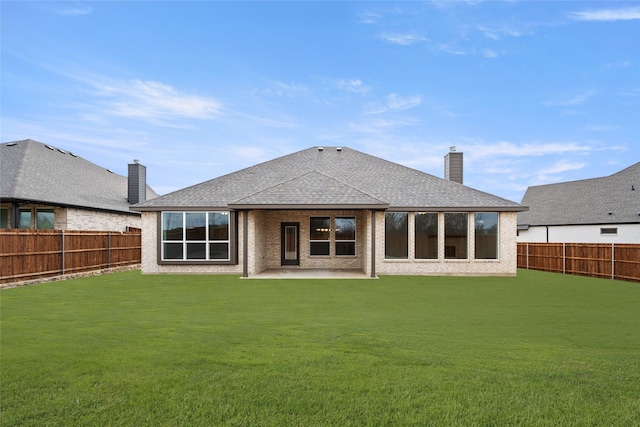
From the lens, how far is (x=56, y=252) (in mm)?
14398

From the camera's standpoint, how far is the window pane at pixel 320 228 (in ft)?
60.4

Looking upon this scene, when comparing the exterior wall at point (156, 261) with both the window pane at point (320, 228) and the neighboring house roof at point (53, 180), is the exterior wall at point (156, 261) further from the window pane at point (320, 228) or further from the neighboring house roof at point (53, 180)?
the neighboring house roof at point (53, 180)

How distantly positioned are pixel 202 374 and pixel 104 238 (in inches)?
617

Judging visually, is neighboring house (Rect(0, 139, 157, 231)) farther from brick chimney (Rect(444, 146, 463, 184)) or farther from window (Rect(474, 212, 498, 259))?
window (Rect(474, 212, 498, 259))

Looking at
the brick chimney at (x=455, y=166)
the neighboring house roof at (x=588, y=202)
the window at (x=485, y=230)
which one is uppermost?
the brick chimney at (x=455, y=166)

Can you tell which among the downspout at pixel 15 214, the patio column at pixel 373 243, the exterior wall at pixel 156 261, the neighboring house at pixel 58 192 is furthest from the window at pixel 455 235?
the downspout at pixel 15 214

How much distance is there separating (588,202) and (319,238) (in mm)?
21822

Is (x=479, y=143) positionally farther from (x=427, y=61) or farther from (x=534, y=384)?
(x=534, y=384)

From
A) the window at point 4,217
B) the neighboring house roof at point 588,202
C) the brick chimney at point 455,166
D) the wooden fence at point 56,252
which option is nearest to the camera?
the wooden fence at point 56,252

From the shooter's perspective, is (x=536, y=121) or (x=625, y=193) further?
(x=625, y=193)

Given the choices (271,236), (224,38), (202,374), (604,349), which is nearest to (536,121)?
(271,236)

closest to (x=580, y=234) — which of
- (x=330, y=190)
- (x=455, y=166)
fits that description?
(x=455, y=166)

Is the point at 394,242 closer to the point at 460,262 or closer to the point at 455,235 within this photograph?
the point at 455,235

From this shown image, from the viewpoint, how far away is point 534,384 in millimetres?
4082
